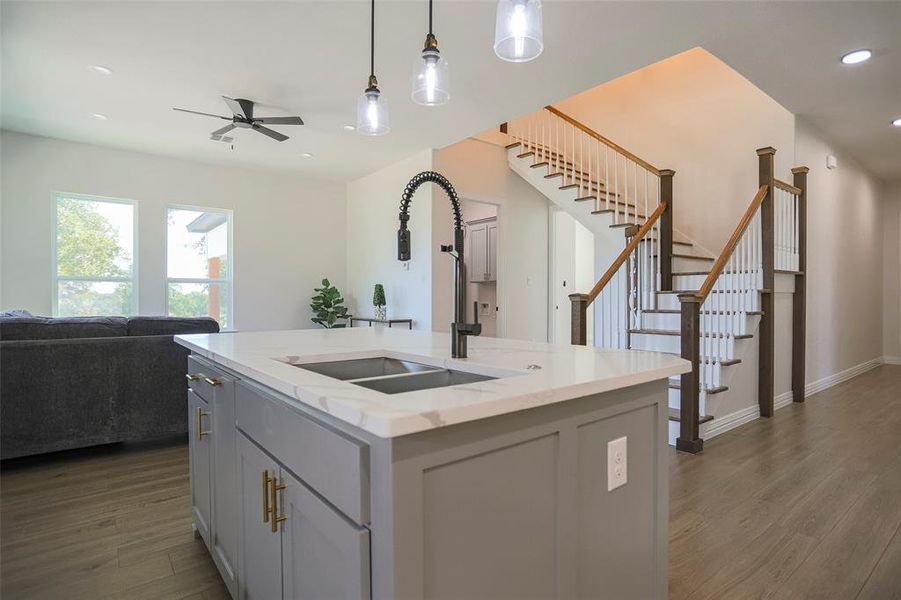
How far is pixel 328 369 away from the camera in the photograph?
1.64 metres

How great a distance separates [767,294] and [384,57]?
357 cm

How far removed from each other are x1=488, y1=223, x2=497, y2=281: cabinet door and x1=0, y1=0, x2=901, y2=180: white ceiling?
1903mm

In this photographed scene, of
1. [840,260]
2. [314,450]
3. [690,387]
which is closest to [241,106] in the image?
[314,450]

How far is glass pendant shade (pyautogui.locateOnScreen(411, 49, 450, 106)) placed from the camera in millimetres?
1847

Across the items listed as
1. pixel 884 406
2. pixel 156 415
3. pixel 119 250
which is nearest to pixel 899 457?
pixel 884 406

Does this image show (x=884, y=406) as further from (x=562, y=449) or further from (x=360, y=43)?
(x=360, y=43)

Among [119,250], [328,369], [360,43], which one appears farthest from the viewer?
[119,250]

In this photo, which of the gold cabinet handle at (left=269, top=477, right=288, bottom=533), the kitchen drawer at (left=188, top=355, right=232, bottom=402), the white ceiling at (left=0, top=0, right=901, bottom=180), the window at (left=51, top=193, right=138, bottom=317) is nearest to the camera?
the gold cabinet handle at (left=269, top=477, right=288, bottom=533)

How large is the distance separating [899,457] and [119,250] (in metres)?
7.48

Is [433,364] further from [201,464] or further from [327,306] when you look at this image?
[327,306]

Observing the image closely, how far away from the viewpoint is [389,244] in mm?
6355

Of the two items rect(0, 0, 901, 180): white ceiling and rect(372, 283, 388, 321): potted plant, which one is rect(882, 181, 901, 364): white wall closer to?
rect(0, 0, 901, 180): white ceiling

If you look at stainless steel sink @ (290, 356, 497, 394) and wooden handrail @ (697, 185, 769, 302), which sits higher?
wooden handrail @ (697, 185, 769, 302)

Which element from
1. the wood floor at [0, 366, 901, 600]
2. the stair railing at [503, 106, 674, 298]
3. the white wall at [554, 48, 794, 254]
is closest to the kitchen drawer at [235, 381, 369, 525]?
the wood floor at [0, 366, 901, 600]
